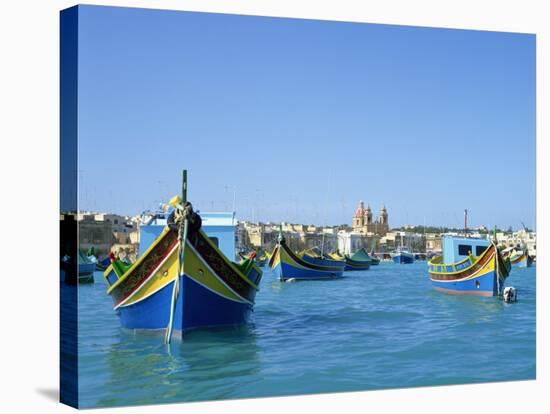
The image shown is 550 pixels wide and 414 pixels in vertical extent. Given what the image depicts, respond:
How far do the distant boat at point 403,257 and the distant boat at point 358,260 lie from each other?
8.52 metres

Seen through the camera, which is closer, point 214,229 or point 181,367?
point 181,367

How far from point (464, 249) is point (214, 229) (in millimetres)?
10171

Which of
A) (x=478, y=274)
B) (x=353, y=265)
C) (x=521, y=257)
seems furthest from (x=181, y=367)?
(x=353, y=265)

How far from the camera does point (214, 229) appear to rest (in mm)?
12633

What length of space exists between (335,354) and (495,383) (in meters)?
1.88

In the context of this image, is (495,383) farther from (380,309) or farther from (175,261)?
(380,309)

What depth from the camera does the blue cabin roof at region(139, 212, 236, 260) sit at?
12.3m

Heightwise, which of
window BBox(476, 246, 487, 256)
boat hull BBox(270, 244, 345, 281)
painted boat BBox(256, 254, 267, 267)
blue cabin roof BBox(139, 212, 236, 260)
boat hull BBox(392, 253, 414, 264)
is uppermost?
blue cabin roof BBox(139, 212, 236, 260)

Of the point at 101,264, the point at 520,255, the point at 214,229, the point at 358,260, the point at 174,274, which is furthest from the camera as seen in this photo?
the point at 358,260

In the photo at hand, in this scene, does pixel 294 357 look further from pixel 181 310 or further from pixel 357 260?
pixel 357 260

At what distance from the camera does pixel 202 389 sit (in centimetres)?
860

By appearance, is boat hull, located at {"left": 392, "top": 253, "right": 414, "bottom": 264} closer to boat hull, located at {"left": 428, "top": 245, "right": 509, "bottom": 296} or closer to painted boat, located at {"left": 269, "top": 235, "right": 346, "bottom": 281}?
painted boat, located at {"left": 269, "top": 235, "right": 346, "bottom": 281}

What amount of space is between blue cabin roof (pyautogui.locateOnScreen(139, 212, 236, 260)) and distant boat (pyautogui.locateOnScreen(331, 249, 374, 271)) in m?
30.9

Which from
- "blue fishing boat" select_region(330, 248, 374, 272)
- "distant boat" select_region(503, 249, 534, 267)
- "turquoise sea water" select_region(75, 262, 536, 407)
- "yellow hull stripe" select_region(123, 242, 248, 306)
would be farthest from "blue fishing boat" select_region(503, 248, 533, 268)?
"yellow hull stripe" select_region(123, 242, 248, 306)
